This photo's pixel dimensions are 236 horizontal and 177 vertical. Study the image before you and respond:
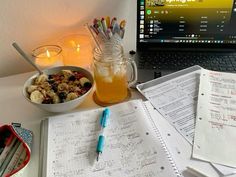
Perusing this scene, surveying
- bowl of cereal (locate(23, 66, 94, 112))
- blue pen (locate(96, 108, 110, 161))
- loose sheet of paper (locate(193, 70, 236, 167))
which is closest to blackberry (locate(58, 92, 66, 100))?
bowl of cereal (locate(23, 66, 94, 112))

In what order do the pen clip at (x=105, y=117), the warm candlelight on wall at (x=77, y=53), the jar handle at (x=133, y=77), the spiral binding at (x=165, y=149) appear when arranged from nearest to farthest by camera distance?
the spiral binding at (x=165, y=149)
the pen clip at (x=105, y=117)
the jar handle at (x=133, y=77)
the warm candlelight on wall at (x=77, y=53)

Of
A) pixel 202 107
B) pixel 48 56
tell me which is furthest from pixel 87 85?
pixel 202 107

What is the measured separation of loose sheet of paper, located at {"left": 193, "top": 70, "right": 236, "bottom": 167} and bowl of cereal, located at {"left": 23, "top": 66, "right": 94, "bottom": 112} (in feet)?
0.98

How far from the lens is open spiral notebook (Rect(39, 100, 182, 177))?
525 mm

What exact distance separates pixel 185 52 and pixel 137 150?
18.0 inches

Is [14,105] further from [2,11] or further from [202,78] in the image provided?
[202,78]

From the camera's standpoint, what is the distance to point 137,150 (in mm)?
563

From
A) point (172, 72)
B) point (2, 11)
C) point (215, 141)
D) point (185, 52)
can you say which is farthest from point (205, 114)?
point (2, 11)

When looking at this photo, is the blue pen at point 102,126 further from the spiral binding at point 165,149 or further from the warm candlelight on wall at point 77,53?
the warm candlelight on wall at point 77,53

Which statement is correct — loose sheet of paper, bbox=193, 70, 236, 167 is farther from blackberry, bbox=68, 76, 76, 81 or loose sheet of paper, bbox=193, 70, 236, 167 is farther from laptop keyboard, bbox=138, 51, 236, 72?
blackberry, bbox=68, 76, 76, 81

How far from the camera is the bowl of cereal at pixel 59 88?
0.65 meters

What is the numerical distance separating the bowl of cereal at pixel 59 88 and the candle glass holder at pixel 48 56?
0.05m

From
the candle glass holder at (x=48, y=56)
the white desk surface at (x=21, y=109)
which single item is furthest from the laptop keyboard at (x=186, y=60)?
the candle glass holder at (x=48, y=56)

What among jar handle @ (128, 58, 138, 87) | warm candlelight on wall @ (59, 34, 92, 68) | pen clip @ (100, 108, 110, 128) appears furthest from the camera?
warm candlelight on wall @ (59, 34, 92, 68)
